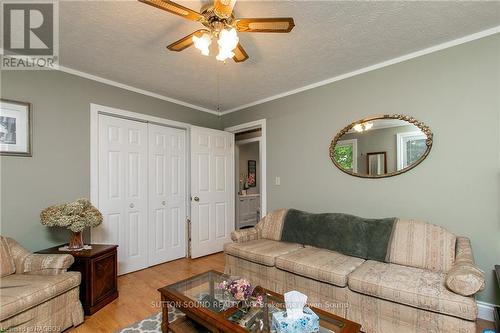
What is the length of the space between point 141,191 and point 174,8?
2631 millimetres

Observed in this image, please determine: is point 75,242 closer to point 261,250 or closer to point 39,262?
point 39,262

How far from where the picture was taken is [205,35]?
167 centimetres

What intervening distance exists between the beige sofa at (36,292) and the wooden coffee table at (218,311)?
34.4 inches

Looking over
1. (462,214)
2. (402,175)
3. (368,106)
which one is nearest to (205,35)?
(368,106)

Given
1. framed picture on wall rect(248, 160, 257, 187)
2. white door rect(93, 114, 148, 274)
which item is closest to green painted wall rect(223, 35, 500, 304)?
white door rect(93, 114, 148, 274)

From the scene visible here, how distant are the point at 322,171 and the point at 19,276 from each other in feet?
10.5

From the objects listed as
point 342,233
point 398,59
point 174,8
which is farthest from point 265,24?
point 342,233

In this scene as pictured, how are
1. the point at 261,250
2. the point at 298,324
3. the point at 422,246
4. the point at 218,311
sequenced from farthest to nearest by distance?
the point at 261,250 → the point at 422,246 → the point at 218,311 → the point at 298,324

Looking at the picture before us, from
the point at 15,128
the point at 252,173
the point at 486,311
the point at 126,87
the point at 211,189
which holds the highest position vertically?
the point at 126,87

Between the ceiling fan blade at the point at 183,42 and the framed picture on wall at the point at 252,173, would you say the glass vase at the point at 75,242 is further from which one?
the framed picture on wall at the point at 252,173

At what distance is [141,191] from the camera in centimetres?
345

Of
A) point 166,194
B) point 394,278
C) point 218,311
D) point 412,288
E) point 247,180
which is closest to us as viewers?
point 218,311

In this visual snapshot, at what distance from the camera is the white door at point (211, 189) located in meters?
3.87

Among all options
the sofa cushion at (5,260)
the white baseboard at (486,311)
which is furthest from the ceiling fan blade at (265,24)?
the white baseboard at (486,311)
